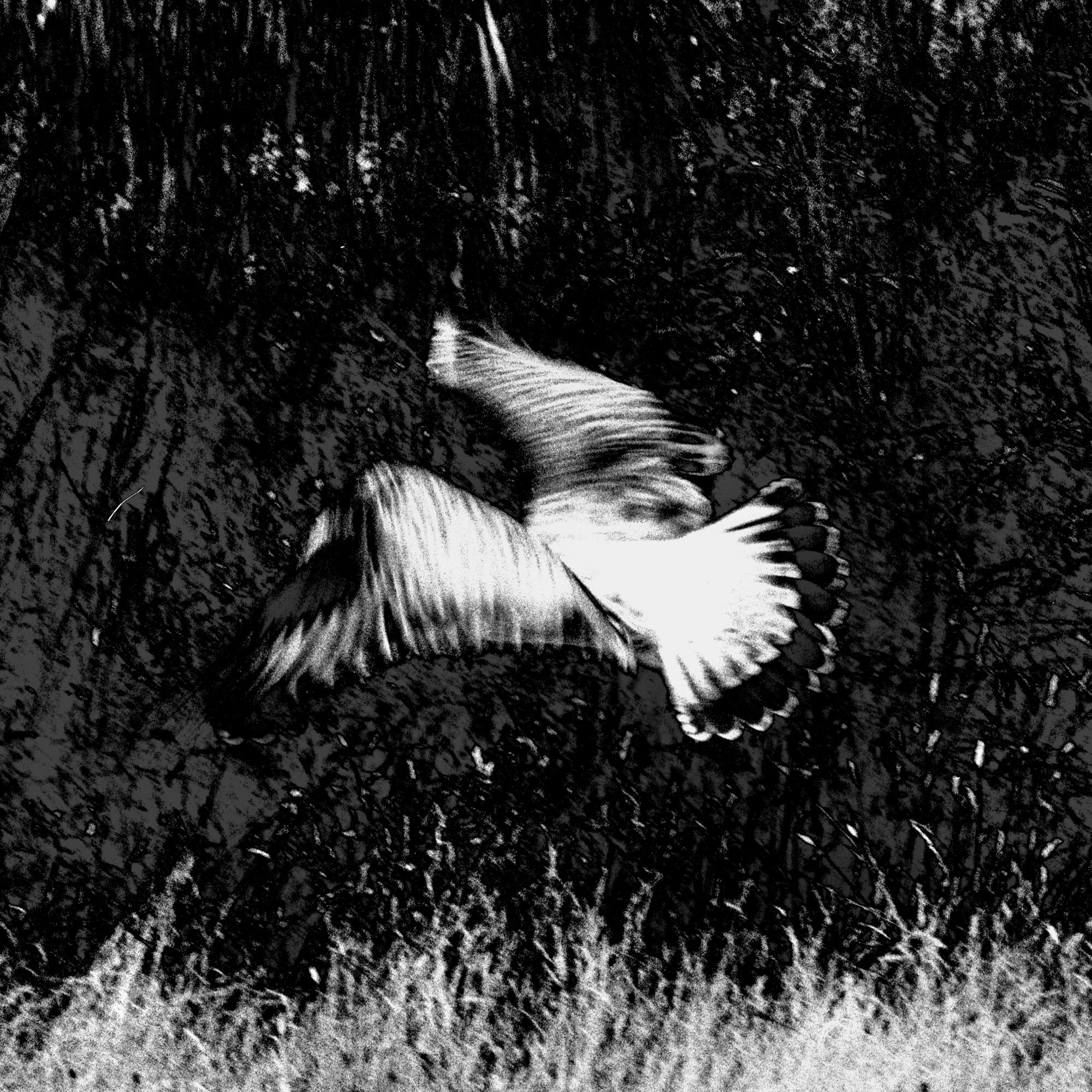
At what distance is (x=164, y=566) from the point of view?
3.12 ft

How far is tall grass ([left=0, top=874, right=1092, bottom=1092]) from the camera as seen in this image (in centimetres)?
90

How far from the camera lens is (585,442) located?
1.00m

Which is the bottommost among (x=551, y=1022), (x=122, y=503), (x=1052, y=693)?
(x=551, y=1022)

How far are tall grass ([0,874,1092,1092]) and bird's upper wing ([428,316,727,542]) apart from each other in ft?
1.16

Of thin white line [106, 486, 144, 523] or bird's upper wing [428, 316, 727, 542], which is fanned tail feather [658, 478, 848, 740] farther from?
thin white line [106, 486, 144, 523]

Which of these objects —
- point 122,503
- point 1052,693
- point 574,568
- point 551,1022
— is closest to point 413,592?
point 574,568

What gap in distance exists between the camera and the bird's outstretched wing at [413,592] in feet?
3.13

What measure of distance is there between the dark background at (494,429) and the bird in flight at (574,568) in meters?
0.02

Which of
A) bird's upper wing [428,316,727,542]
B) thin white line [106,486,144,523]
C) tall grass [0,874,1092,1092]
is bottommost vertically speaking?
tall grass [0,874,1092,1092]

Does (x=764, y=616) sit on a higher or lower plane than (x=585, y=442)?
lower

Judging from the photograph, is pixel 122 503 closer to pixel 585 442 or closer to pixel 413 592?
pixel 413 592

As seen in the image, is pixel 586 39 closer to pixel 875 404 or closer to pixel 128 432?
pixel 875 404

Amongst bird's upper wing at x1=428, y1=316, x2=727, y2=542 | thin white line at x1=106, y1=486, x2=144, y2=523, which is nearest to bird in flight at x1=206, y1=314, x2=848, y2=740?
bird's upper wing at x1=428, y1=316, x2=727, y2=542

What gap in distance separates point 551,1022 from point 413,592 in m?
0.39
